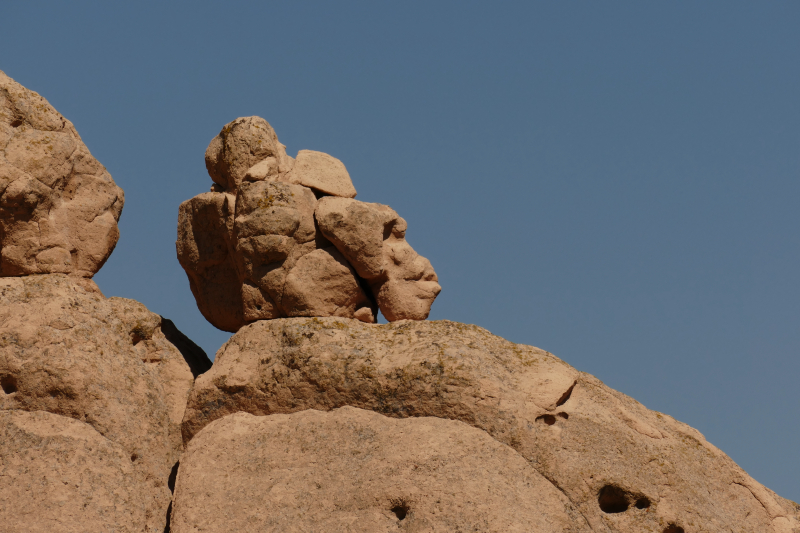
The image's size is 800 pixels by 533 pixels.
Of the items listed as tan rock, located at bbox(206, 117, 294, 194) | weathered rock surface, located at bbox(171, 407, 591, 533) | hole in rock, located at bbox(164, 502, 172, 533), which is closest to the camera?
weathered rock surface, located at bbox(171, 407, 591, 533)

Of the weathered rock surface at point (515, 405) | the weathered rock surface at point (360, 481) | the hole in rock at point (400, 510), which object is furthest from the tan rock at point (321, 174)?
the hole in rock at point (400, 510)

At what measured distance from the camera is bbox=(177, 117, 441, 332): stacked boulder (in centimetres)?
1185

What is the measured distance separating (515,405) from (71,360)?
463 cm

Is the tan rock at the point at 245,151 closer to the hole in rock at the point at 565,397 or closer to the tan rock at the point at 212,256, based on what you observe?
the tan rock at the point at 212,256

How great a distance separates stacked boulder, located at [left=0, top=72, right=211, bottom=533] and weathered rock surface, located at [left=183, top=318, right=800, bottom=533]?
0.71 m

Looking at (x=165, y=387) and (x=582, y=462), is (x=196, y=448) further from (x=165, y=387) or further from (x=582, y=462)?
(x=582, y=462)

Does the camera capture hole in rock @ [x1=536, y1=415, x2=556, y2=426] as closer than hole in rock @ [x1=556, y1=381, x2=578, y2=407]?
Yes

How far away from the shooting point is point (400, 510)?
9836 millimetres

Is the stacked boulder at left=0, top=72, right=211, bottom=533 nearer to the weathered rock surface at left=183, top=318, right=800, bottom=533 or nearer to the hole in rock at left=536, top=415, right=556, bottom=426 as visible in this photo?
the weathered rock surface at left=183, top=318, right=800, bottom=533

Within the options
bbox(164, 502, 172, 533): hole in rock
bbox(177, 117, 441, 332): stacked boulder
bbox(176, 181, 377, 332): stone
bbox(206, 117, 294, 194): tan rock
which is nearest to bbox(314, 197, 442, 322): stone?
bbox(177, 117, 441, 332): stacked boulder

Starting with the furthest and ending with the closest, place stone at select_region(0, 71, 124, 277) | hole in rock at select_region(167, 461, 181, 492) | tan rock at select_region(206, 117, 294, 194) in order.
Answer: tan rock at select_region(206, 117, 294, 194)
stone at select_region(0, 71, 124, 277)
hole in rock at select_region(167, 461, 181, 492)

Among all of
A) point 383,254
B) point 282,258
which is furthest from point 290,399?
point 383,254

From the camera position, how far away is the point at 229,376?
443 inches

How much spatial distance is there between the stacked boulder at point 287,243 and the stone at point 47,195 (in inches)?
42.5
